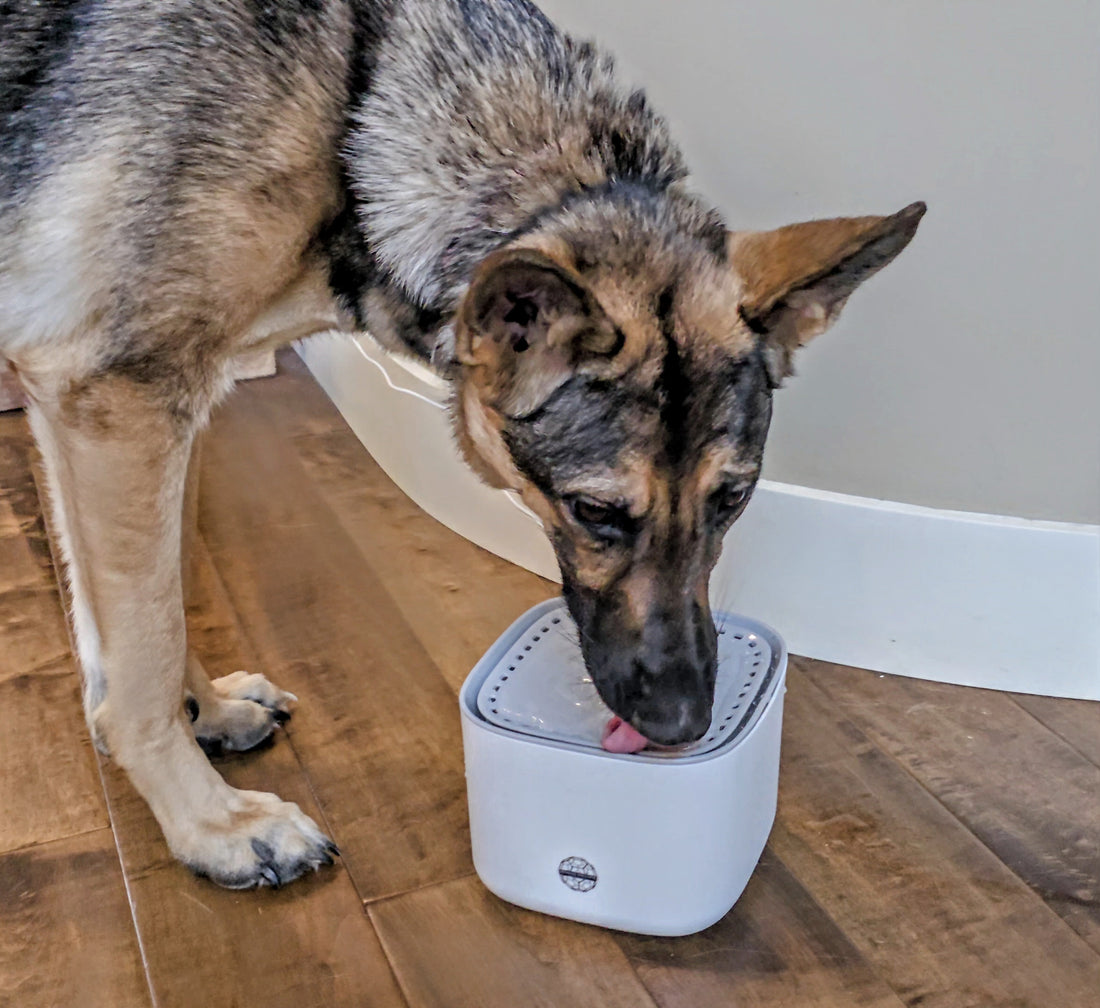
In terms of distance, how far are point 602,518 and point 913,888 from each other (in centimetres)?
76

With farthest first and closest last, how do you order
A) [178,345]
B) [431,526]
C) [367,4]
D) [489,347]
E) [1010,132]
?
[431,526]
[1010,132]
[367,4]
[178,345]
[489,347]

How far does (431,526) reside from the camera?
271 cm

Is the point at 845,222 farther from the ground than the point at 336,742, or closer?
farther from the ground

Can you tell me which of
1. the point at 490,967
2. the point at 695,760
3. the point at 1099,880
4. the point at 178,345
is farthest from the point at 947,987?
the point at 178,345

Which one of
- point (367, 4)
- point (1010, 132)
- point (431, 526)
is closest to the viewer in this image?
point (367, 4)

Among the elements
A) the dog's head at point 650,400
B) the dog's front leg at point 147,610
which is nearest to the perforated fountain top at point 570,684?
the dog's head at point 650,400

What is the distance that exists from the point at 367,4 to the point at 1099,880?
5.40 ft

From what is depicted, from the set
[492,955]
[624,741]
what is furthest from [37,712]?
[624,741]

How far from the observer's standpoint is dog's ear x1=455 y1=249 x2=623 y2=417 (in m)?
1.17

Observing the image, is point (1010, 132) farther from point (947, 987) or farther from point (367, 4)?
point (947, 987)

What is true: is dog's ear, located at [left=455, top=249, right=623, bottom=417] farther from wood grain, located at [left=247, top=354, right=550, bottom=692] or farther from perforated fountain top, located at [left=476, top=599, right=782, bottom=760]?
wood grain, located at [left=247, top=354, right=550, bottom=692]

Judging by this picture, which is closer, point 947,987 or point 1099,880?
point 947,987

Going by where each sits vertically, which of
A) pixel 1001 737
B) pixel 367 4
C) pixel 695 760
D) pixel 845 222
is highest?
pixel 367 4

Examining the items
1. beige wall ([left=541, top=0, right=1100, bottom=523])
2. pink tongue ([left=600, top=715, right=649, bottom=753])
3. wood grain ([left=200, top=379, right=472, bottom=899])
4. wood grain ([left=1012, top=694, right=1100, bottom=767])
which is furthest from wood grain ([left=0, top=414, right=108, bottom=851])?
wood grain ([left=1012, top=694, right=1100, bottom=767])
